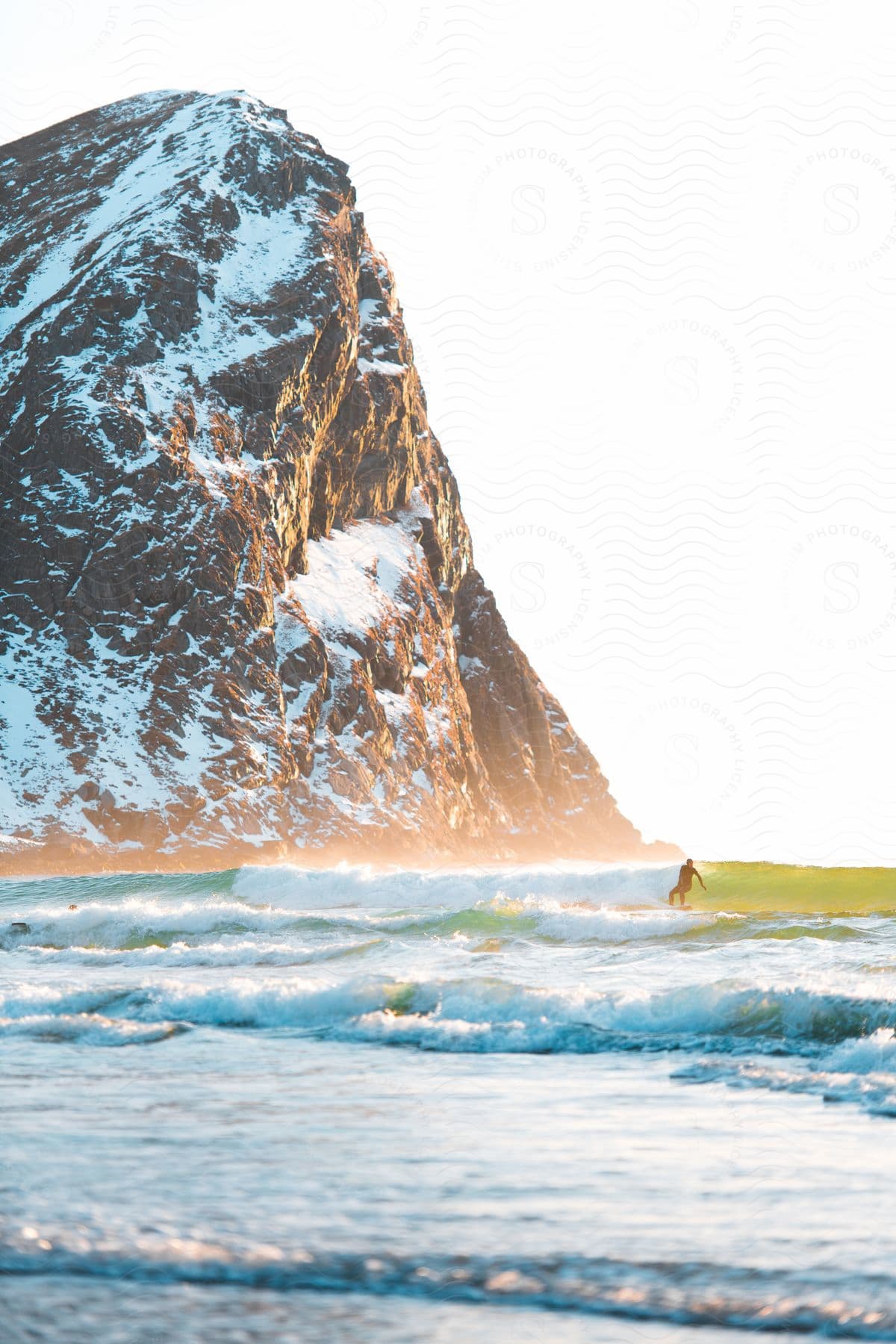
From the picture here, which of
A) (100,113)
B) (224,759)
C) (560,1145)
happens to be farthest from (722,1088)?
(100,113)

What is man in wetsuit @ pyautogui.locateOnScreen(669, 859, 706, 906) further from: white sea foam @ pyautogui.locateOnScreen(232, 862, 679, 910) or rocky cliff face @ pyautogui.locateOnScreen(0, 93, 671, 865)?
rocky cliff face @ pyautogui.locateOnScreen(0, 93, 671, 865)

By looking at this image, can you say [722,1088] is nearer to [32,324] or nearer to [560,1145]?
[560,1145]

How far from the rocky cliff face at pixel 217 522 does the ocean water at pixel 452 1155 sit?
69.3m

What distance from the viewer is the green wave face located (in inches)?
1321

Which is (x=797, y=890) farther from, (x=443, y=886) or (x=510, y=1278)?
(x=510, y=1278)

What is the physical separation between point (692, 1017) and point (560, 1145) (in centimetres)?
525

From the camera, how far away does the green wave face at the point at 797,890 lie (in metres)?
33.6

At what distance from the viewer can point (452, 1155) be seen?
23.1 feet

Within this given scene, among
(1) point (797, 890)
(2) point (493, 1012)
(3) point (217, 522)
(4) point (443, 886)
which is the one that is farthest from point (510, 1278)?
(3) point (217, 522)

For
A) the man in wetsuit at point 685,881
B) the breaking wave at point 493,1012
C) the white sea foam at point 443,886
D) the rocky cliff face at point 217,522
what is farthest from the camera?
the rocky cliff face at point 217,522

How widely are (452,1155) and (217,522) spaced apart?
91358 mm

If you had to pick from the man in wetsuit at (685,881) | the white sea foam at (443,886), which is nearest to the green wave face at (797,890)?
the man in wetsuit at (685,881)

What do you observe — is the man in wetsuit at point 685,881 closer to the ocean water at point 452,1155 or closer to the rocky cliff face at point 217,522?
the ocean water at point 452,1155

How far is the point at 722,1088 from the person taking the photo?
9367mm
